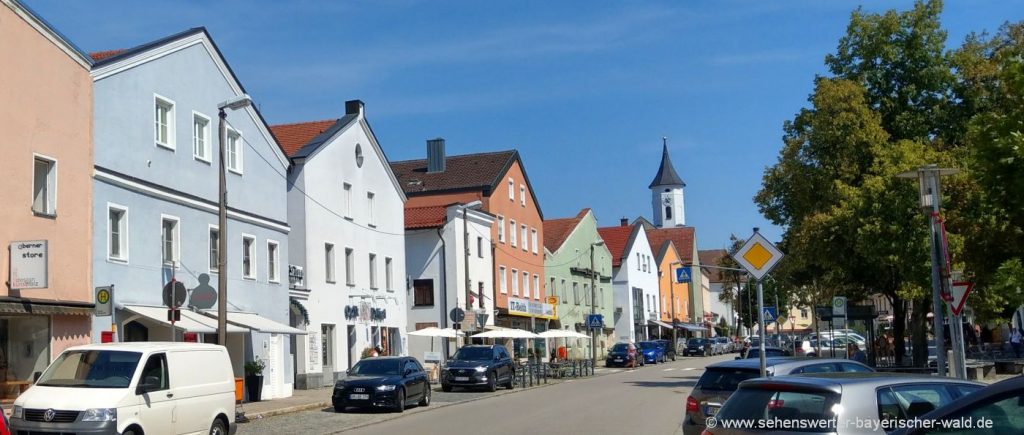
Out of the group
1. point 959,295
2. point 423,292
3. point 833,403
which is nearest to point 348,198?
point 423,292

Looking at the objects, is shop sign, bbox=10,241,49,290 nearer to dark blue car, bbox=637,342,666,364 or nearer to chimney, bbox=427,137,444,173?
chimney, bbox=427,137,444,173

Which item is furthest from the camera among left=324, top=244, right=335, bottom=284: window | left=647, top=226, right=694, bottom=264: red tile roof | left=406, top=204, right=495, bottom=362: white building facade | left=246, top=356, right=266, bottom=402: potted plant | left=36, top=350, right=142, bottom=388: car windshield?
left=647, top=226, right=694, bottom=264: red tile roof

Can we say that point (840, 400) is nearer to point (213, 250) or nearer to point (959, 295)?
point (959, 295)

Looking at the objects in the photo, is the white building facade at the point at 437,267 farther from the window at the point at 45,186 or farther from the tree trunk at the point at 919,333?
the window at the point at 45,186

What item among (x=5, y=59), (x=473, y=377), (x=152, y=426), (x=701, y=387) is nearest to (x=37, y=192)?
(x=5, y=59)

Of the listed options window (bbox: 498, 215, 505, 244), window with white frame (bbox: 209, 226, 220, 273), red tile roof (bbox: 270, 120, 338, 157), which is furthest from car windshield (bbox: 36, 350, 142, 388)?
window (bbox: 498, 215, 505, 244)

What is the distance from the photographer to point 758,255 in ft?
46.2

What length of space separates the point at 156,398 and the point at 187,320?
10409 mm

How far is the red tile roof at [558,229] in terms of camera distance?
66.1 metres

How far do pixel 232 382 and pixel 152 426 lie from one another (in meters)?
2.63

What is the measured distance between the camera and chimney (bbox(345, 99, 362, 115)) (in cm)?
4009

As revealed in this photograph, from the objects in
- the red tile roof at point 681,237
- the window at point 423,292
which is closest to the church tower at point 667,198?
the red tile roof at point 681,237

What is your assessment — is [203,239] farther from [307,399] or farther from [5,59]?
[5,59]

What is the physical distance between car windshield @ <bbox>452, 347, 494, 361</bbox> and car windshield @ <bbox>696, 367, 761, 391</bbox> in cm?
2151
